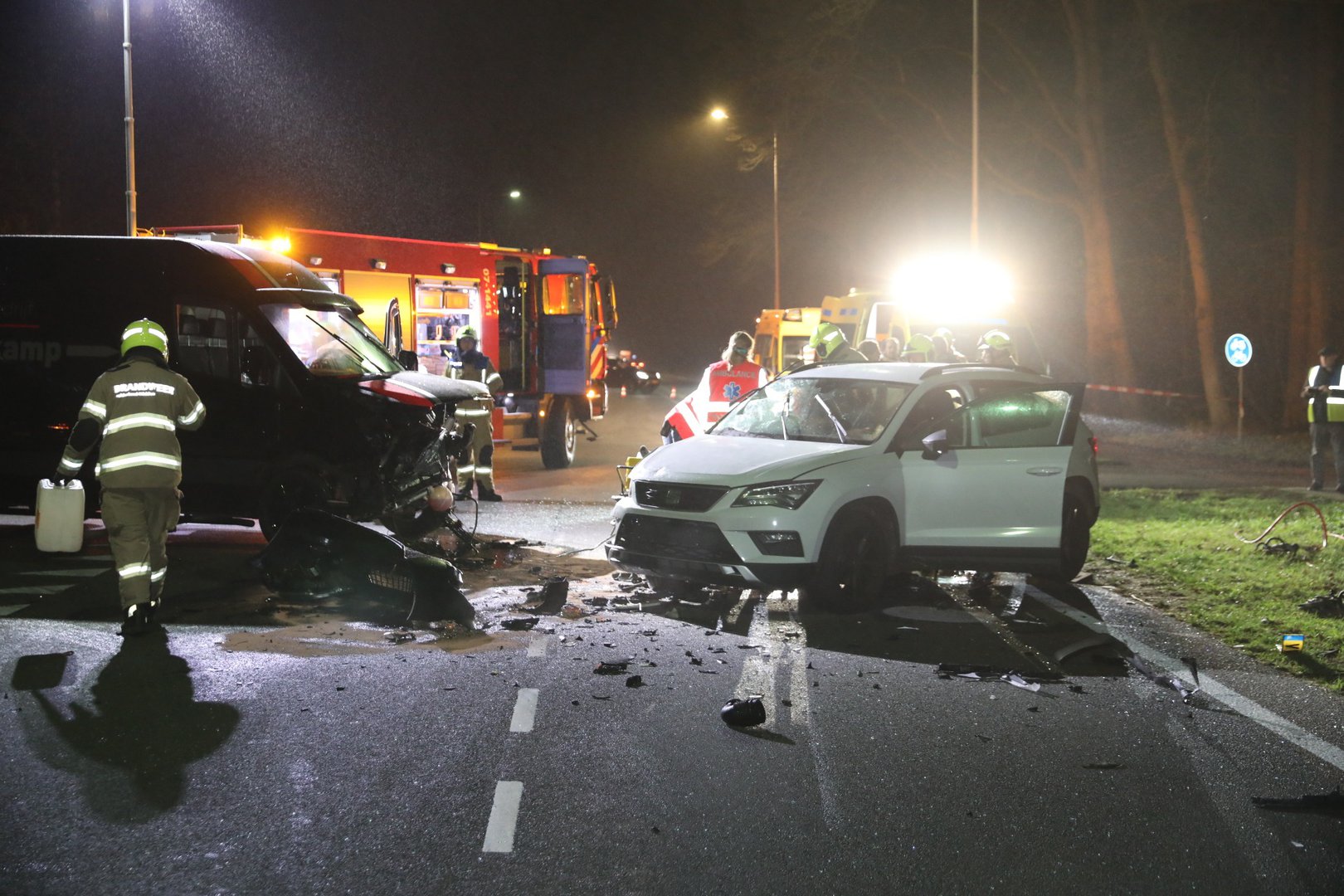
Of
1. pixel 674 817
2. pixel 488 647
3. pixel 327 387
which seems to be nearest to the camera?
pixel 674 817

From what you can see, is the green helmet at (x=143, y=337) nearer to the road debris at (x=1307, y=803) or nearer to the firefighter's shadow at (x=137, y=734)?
the firefighter's shadow at (x=137, y=734)

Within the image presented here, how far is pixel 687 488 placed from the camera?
824 cm

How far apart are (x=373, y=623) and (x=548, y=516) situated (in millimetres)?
5148

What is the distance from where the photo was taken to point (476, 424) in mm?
13367

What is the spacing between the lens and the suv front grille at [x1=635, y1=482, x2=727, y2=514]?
319 inches

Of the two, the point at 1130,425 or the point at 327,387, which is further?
the point at 1130,425

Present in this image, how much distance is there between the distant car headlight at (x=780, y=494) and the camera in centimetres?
797

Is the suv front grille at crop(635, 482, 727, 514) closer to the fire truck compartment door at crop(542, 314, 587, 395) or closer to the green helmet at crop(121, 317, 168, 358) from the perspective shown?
the green helmet at crop(121, 317, 168, 358)

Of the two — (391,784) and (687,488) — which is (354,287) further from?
(391,784)

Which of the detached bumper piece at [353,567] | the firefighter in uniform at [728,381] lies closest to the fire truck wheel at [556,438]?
the firefighter in uniform at [728,381]

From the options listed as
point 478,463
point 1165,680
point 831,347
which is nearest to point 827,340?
point 831,347

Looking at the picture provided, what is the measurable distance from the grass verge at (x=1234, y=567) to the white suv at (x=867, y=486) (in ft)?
3.22

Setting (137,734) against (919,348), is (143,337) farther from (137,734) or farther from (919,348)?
(919,348)

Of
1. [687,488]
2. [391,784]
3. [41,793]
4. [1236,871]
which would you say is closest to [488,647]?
[687,488]
